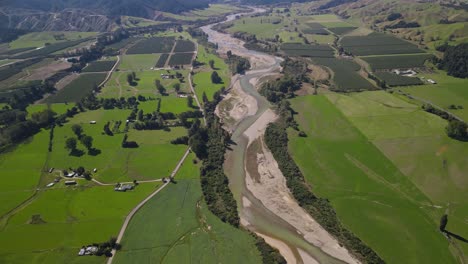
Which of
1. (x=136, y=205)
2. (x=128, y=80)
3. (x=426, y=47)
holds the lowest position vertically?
(x=136, y=205)

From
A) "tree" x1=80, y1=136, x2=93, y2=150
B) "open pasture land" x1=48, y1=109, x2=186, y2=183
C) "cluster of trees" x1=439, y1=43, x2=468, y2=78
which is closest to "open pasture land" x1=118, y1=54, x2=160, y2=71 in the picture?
"open pasture land" x1=48, y1=109, x2=186, y2=183

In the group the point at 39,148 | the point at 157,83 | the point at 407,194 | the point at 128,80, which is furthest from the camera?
the point at 128,80

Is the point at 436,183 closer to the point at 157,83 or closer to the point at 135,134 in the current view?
the point at 135,134

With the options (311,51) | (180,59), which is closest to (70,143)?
(180,59)

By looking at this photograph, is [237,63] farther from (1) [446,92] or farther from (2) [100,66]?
(1) [446,92]

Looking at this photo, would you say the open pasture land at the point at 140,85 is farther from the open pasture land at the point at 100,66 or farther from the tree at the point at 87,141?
the tree at the point at 87,141

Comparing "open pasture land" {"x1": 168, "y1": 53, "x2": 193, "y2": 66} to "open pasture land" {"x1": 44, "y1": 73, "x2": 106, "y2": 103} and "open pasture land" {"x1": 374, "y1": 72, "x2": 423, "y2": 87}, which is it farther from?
"open pasture land" {"x1": 374, "y1": 72, "x2": 423, "y2": 87}

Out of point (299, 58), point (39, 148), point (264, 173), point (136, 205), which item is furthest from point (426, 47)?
point (39, 148)

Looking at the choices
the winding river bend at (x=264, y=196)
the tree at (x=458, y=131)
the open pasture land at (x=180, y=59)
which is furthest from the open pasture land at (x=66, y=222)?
the open pasture land at (x=180, y=59)
